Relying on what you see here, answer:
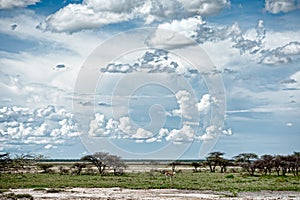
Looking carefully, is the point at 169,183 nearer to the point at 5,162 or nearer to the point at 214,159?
the point at 5,162

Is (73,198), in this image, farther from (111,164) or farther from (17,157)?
(111,164)

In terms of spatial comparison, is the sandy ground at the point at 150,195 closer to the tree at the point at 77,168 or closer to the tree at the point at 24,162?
the tree at the point at 24,162

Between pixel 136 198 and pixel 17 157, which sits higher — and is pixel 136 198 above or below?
below

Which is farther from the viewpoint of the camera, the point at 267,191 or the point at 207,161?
the point at 207,161

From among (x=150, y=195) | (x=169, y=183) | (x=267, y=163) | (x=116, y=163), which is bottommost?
(x=150, y=195)

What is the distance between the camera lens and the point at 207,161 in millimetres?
106875

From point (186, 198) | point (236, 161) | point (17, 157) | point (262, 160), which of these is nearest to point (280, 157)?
point (262, 160)

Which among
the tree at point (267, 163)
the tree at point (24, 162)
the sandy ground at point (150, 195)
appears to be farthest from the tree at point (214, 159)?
the tree at point (24, 162)

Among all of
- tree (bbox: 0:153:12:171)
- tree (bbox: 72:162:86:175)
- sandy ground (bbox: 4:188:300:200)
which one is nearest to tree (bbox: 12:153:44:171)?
tree (bbox: 0:153:12:171)

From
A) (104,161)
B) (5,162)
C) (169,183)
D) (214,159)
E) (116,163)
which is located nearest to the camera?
(5,162)

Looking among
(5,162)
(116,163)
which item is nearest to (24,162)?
(5,162)

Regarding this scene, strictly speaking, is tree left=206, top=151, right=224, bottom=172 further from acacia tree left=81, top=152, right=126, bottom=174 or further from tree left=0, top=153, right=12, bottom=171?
tree left=0, top=153, right=12, bottom=171

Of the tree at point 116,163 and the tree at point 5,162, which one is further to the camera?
the tree at point 116,163

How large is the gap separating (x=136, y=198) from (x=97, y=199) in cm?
277
